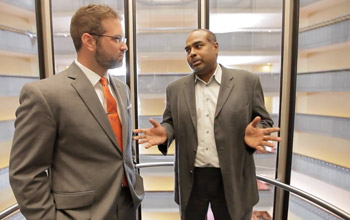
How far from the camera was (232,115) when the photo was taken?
4.43 feet

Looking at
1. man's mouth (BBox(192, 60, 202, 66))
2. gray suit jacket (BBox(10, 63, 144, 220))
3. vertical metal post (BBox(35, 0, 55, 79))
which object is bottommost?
gray suit jacket (BBox(10, 63, 144, 220))

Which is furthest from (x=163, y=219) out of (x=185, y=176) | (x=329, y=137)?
(x=329, y=137)

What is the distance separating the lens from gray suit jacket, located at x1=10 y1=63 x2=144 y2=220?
0.89m

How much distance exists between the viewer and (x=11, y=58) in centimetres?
231

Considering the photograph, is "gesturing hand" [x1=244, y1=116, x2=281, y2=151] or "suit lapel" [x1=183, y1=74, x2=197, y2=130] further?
"suit lapel" [x1=183, y1=74, x2=197, y2=130]

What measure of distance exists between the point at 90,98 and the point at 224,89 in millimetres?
852

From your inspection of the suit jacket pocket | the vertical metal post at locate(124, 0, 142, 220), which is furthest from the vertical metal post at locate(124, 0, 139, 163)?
the suit jacket pocket

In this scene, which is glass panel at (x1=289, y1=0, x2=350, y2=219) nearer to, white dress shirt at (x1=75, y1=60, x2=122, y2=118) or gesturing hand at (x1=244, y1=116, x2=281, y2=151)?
gesturing hand at (x1=244, y1=116, x2=281, y2=151)

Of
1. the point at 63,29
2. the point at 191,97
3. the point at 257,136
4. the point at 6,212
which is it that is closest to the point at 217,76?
the point at 191,97

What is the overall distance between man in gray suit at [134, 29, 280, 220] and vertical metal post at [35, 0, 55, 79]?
163 cm

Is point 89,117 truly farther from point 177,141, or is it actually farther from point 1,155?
point 1,155

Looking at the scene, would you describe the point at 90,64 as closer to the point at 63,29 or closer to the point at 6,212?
the point at 6,212

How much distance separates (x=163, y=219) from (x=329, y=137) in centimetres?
268

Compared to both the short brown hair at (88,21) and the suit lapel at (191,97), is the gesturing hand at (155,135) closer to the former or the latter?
the suit lapel at (191,97)
